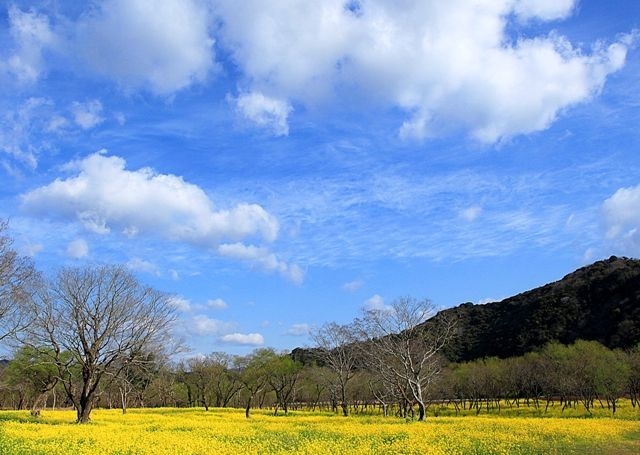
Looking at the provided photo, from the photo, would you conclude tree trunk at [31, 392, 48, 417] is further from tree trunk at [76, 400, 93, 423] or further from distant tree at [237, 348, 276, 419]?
distant tree at [237, 348, 276, 419]

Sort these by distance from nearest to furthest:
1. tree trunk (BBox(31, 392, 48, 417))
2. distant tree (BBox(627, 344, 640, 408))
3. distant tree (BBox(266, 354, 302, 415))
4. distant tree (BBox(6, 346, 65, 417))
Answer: tree trunk (BBox(31, 392, 48, 417)), distant tree (BBox(6, 346, 65, 417)), distant tree (BBox(627, 344, 640, 408)), distant tree (BBox(266, 354, 302, 415))

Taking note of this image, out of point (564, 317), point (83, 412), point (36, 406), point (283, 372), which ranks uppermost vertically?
point (564, 317)

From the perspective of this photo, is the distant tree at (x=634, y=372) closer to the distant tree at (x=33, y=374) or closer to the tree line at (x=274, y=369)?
the tree line at (x=274, y=369)

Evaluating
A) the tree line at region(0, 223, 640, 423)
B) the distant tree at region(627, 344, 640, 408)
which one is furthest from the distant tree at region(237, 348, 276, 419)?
the distant tree at region(627, 344, 640, 408)

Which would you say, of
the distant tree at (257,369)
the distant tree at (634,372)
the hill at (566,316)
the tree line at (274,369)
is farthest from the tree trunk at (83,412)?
the hill at (566,316)

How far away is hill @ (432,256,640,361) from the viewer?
8375 cm

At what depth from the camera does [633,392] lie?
62.3 meters

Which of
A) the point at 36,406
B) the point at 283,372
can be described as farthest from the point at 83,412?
the point at 283,372

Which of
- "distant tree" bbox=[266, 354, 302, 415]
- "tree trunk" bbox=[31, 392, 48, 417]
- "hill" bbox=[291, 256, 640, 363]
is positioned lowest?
"tree trunk" bbox=[31, 392, 48, 417]

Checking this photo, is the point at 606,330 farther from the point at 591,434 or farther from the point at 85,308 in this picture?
the point at 85,308

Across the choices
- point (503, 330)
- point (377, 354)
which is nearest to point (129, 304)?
point (377, 354)

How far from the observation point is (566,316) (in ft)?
306

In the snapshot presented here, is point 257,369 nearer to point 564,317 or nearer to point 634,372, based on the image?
point 634,372

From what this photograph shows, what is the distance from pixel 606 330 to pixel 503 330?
21148 mm
